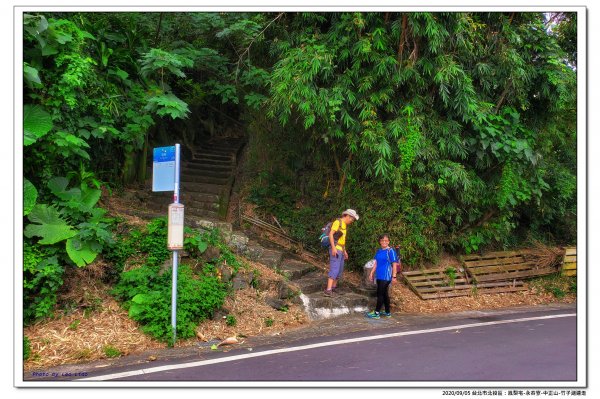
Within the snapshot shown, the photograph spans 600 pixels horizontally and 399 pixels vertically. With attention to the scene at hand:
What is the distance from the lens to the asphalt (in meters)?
5.34

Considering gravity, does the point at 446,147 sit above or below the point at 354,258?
above

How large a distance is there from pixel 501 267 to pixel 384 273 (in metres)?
3.69

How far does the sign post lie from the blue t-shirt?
3381 millimetres

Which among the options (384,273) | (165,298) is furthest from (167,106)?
(384,273)

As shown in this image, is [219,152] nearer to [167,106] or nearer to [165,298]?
[167,106]

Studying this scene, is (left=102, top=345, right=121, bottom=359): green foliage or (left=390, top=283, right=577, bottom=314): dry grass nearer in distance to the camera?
(left=102, top=345, right=121, bottom=359): green foliage

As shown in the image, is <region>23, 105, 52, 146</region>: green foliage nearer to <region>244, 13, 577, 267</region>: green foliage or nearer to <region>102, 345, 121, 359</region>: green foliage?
<region>102, 345, 121, 359</region>: green foliage

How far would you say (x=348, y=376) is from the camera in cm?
516

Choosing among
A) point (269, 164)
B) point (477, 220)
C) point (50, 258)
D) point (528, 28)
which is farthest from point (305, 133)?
point (50, 258)

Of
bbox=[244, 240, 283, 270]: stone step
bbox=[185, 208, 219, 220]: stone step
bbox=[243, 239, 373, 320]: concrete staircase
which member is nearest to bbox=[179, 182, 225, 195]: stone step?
bbox=[185, 208, 219, 220]: stone step

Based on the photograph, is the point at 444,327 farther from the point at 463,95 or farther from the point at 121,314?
the point at 121,314

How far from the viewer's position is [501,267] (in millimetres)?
10414

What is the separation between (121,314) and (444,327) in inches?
182

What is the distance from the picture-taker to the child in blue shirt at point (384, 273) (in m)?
8.05
